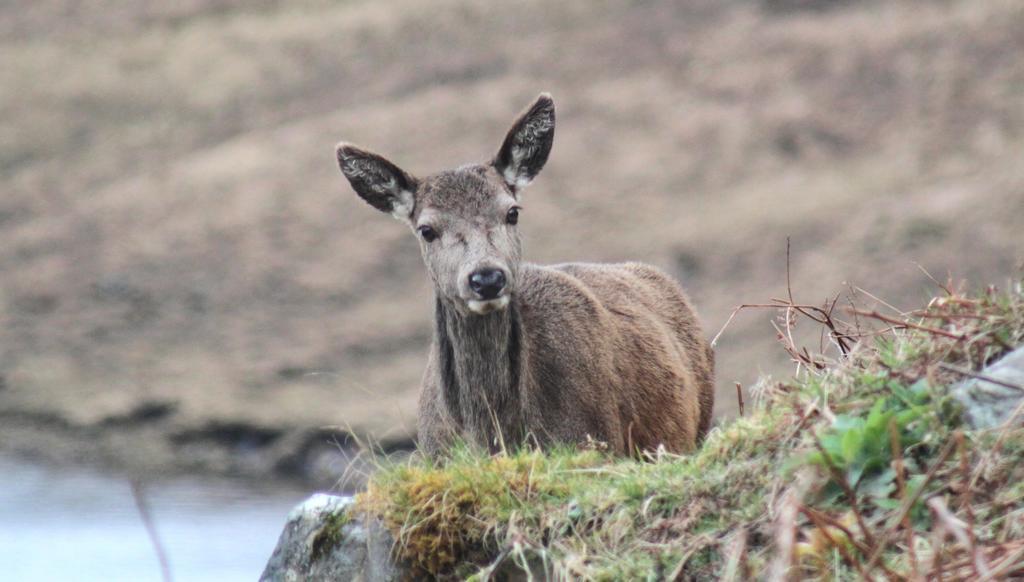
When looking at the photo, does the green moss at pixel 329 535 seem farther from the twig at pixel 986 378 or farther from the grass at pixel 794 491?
the twig at pixel 986 378

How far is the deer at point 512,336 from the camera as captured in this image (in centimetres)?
968

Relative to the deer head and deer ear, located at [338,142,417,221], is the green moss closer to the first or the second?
the deer head

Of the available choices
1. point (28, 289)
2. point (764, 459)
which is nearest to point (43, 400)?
point (28, 289)

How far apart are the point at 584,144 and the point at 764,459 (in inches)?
974

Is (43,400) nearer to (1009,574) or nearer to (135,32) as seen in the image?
(135,32)

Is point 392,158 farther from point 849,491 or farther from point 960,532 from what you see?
point 960,532

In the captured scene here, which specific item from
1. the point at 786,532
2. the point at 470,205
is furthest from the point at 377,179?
the point at 786,532

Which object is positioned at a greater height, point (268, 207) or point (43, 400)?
point (268, 207)

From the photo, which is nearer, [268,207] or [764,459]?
[764,459]

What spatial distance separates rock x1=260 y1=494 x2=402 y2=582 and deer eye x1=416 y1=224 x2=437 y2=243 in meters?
2.82

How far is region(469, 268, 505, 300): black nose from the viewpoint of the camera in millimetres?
9477

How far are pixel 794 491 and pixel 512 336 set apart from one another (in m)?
4.30

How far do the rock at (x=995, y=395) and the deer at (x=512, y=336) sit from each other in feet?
11.0

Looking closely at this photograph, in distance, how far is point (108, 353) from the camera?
26.6m
